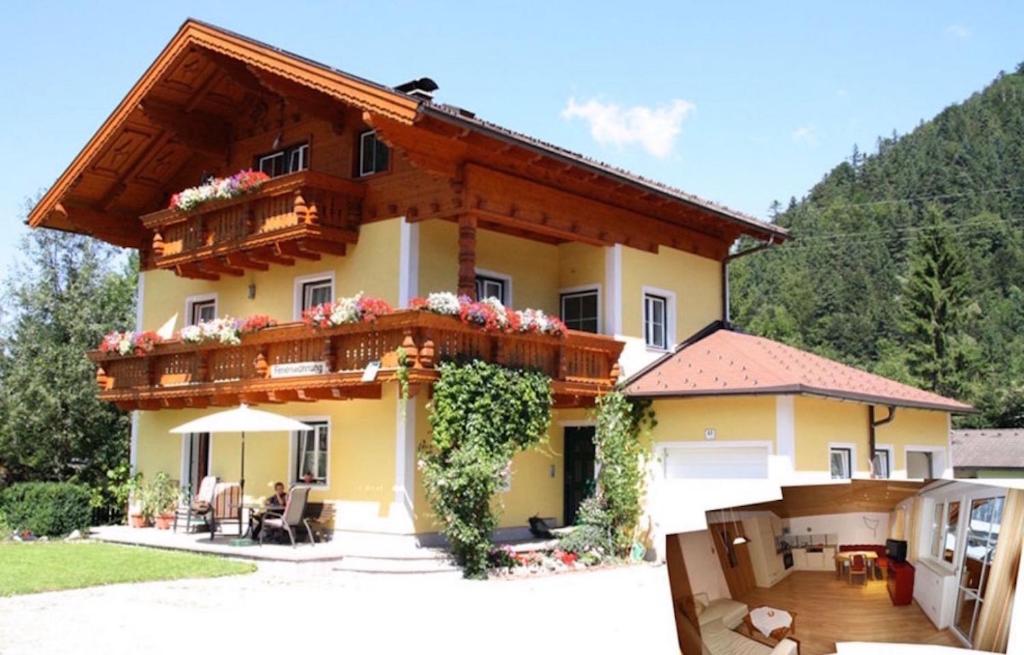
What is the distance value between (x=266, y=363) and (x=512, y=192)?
503 cm

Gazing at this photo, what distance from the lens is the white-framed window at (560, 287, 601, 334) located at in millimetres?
18719

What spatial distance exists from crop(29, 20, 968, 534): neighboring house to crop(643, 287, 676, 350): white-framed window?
42mm

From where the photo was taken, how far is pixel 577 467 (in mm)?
18516

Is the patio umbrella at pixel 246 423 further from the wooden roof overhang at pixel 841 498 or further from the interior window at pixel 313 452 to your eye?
the wooden roof overhang at pixel 841 498

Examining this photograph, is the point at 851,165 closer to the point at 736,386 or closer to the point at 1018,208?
the point at 1018,208

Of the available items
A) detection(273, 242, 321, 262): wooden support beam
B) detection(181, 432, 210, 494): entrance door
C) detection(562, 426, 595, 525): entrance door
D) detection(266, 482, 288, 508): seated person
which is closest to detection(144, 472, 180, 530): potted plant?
detection(181, 432, 210, 494): entrance door

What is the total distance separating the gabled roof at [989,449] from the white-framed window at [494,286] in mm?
28014

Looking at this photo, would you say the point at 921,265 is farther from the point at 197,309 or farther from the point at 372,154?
the point at 372,154

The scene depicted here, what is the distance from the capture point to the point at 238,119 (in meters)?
20.2

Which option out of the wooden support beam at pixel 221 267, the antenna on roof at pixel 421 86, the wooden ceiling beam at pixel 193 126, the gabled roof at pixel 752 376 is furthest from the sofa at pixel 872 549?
the wooden ceiling beam at pixel 193 126

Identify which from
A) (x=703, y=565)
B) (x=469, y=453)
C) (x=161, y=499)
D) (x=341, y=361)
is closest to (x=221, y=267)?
(x=161, y=499)

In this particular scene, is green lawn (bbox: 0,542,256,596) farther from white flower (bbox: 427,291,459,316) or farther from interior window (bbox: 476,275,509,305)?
interior window (bbox: 476,275,509,305)

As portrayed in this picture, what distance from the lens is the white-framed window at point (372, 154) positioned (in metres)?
17.3

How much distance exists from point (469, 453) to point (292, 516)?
11.4 ft
